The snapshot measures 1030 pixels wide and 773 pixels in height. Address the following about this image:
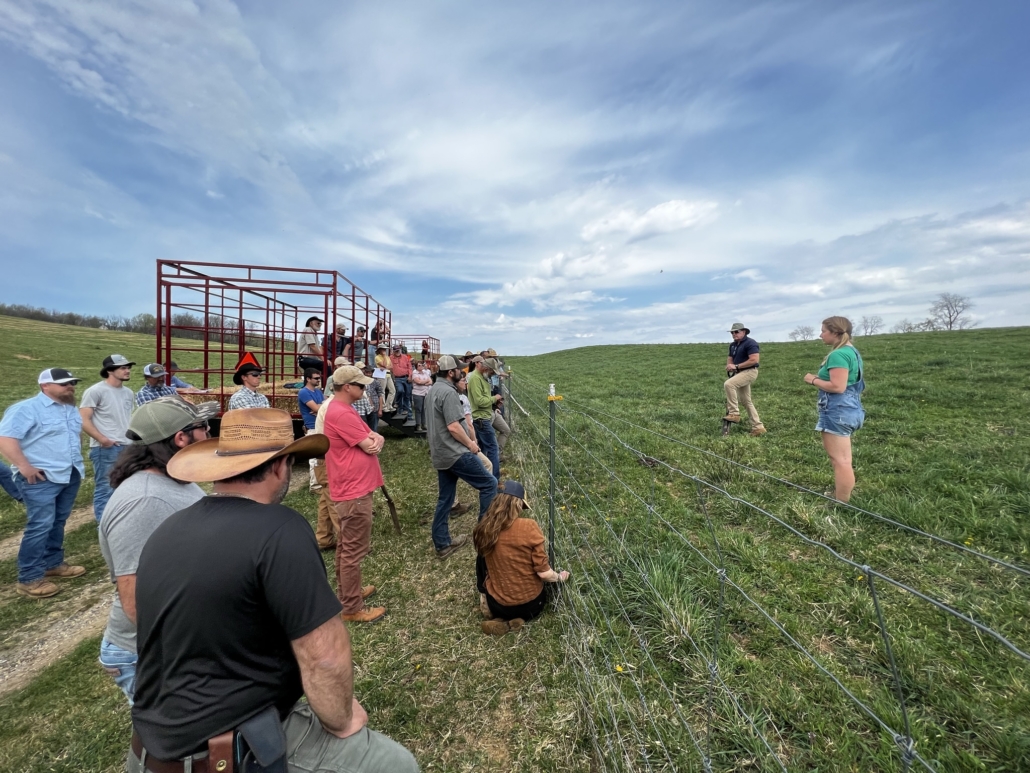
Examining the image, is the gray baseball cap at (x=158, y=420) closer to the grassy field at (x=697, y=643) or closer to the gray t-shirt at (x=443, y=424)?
the grassy field at (x=697, y=643)

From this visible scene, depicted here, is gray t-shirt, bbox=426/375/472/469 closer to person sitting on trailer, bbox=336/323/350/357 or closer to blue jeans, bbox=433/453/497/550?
blue jeans, bbox=433/453/497/550

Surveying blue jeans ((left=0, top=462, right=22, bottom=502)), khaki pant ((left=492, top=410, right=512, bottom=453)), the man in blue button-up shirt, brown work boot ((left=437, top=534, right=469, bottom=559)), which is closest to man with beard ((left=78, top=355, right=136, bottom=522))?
the man in blue button-up shirt

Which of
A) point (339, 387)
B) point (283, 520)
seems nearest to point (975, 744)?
point (283, 520)

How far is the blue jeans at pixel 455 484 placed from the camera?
4312 mm

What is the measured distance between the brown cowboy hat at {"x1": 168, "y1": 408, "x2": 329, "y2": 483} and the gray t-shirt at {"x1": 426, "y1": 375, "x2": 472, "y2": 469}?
2425 mm

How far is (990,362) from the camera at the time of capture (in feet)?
38.4

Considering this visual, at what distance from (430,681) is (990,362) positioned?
1559 centimetres

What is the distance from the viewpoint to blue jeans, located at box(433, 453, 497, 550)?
4312 mm

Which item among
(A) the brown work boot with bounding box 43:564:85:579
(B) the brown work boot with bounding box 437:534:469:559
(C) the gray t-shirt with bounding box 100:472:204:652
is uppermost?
(C) the gray t-shirt with bounding box 100:472:204:652

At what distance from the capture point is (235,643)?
4.53ft

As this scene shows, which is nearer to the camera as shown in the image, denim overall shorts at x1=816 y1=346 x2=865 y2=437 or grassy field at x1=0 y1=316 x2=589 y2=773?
grassy field at x1=0 y1=316 x2=589 y2=773

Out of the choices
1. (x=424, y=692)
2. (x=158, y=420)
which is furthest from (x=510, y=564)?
(x=158, y=420)

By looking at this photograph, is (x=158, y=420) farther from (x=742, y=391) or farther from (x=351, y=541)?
(x=742, y=391)

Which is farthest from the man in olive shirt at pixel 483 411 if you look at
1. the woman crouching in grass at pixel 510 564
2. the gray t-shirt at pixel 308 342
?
the gray t-shirt at pixel 308 342
